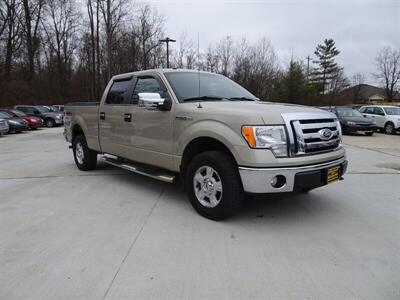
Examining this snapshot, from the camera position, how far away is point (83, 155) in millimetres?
7055

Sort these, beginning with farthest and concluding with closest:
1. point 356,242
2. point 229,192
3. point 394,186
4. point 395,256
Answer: point 394,186, point 229,192, point 356,242, point 395,256

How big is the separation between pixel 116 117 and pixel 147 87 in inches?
36.9

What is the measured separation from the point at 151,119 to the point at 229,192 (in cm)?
181

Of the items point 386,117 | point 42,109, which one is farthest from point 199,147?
point 42,109

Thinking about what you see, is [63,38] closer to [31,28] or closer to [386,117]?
[31,28]

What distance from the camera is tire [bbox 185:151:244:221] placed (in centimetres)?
376

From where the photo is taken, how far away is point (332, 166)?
12.9 feet

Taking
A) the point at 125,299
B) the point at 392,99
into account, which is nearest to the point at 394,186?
the point at 125,299

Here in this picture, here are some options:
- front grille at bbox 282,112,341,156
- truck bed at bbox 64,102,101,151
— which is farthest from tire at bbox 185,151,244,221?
truck bed at bbox 64,102,101,151

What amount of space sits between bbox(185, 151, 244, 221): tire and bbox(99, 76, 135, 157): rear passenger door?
5.48 feet

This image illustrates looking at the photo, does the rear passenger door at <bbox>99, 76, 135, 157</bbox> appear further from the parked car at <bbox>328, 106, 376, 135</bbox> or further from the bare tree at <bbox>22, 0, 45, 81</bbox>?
the bare tree at <bbox>22, 0, 45, 81</bbox>

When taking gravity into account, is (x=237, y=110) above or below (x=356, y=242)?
above

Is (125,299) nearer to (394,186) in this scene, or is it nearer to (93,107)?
(93,107)

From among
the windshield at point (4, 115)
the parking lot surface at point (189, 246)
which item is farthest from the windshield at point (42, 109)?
the parking lot surface at point (189, 246)
